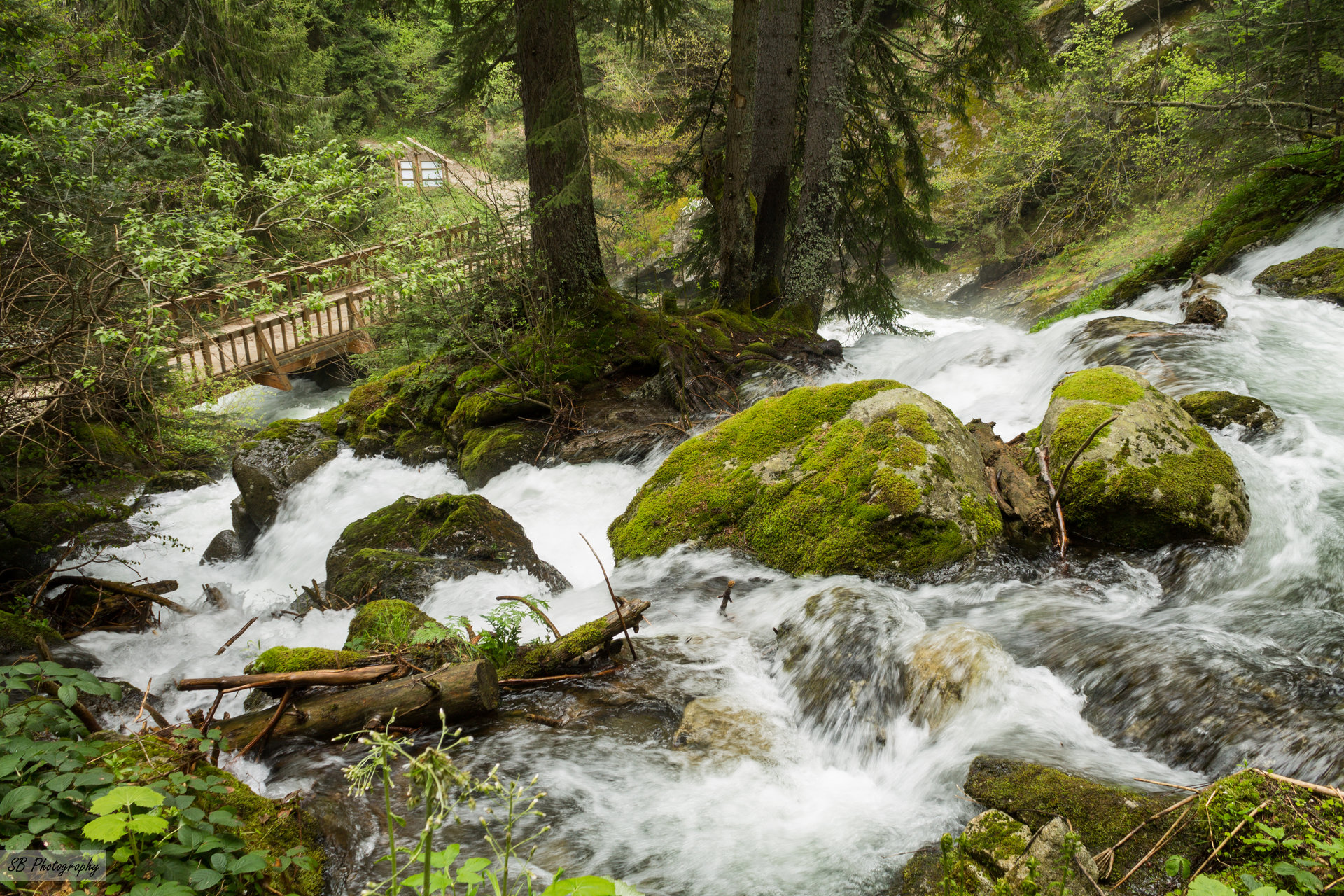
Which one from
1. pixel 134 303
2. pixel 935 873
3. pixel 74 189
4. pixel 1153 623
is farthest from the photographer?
pixel 74 189

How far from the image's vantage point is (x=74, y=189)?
753 centimetres

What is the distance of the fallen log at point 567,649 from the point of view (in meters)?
3.87

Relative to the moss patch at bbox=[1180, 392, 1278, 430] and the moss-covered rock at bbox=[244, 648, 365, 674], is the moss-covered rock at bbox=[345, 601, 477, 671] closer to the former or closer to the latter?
the moss-covered rock at bbox=[244, 648, 365, 674]

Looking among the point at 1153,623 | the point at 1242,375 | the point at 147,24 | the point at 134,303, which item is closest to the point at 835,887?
the point at 1153,623

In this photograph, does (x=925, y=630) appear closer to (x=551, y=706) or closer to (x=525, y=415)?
(x=551, y=706)

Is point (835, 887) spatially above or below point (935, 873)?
below

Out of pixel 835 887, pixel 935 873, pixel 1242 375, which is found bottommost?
pixel 835 887

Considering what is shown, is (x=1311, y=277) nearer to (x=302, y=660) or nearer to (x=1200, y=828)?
(x=1200, y=828)

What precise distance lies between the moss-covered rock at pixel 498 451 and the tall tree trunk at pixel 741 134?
4.17 meters

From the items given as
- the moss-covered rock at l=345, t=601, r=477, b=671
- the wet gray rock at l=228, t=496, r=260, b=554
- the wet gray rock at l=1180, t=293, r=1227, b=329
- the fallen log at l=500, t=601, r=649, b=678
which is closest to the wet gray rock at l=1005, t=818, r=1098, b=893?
the fallen log at l=500, t=601, r=649, b=678

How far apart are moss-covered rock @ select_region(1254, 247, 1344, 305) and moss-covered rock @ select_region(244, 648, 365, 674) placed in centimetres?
944

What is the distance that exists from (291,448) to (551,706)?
7.76 m

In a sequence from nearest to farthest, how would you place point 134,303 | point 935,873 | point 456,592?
point 935,873
point 456,592
point 134,303

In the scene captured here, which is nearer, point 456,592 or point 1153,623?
point 1153,623
